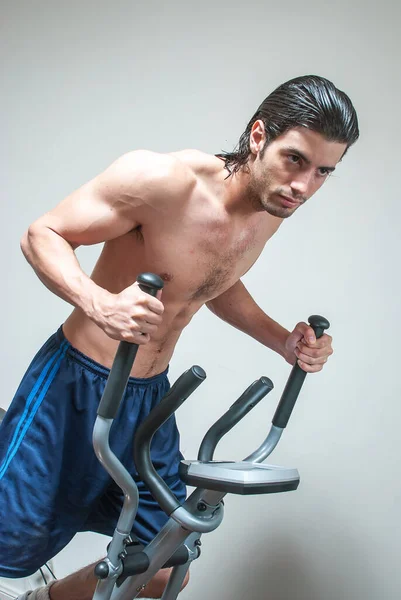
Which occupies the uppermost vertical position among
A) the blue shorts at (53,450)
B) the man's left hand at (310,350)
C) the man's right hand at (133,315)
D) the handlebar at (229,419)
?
the man's left hand at (310,350)

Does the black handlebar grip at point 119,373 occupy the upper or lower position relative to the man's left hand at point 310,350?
lower

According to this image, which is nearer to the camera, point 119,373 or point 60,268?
point 119,373

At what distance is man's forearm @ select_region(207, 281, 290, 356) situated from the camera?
1.65 m

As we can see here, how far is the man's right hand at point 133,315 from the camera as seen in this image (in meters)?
1.08

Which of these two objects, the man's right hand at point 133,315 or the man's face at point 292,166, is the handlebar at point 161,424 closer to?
the man's right hand at point 133,315

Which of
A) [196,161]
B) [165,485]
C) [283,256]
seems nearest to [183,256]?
[196,161]

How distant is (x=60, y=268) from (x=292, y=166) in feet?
1.57

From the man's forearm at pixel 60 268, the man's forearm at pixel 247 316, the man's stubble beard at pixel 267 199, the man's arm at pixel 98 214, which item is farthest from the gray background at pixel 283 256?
the man's forearm at pixel 60 268

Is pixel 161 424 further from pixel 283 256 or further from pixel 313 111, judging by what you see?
pixel 283 256

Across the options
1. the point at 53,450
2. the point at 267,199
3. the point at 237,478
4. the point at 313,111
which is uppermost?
the point at 313,111

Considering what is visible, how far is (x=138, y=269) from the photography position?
4.61ft

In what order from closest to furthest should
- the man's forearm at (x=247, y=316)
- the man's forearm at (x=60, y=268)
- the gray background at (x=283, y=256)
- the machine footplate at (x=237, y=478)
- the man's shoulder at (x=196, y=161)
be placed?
the machine footplate at (x=237, y=478)
the man's forearm at (x=60, y=268)
the man's shoulder at (x=196, y=161)
the man's forearm at (x=247, y=316)
the gray background at (x=283, y=256)

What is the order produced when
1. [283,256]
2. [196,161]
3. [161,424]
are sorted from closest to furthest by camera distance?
[161,424] → [196,161] → [283,256]

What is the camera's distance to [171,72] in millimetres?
2168
